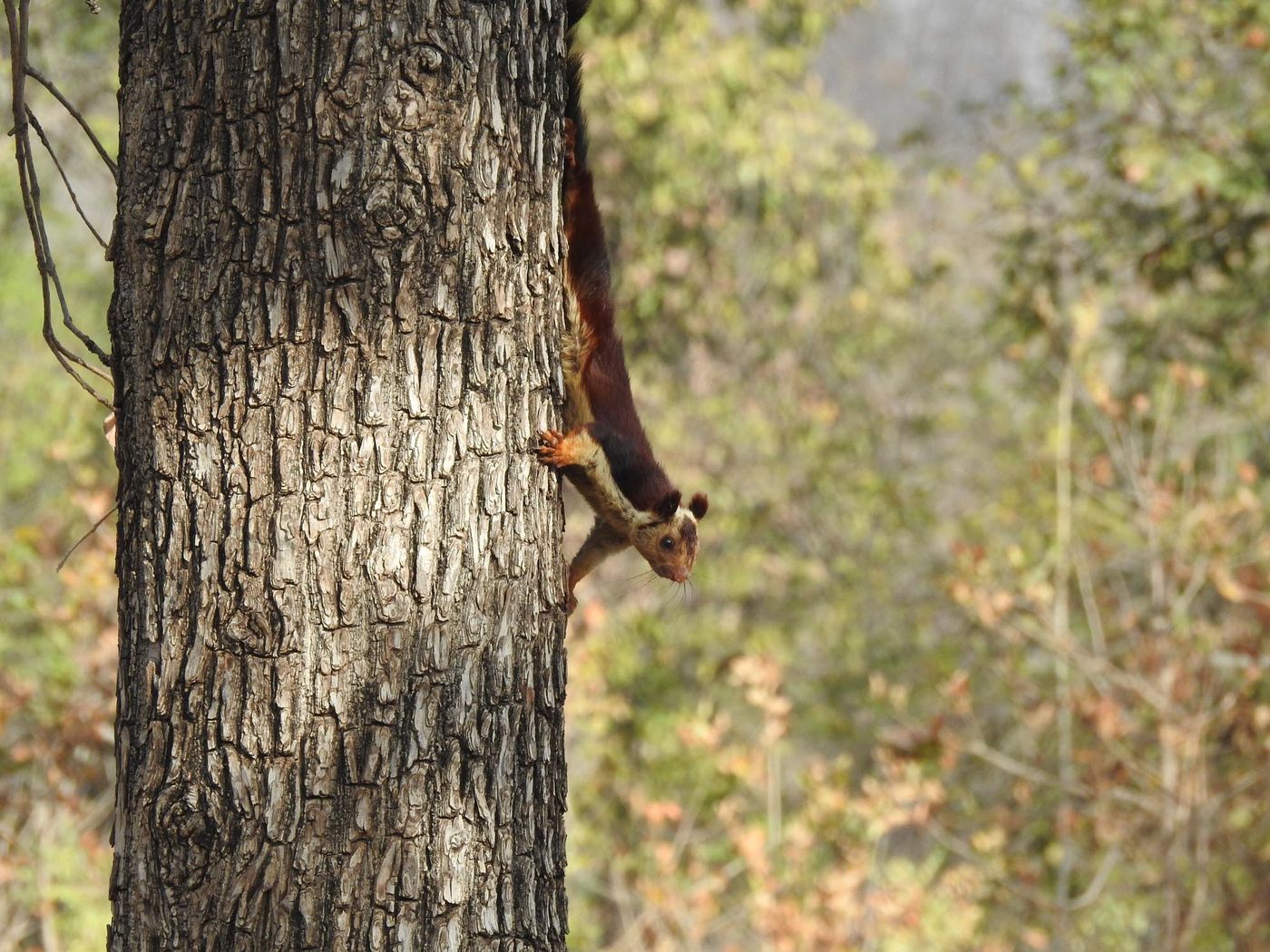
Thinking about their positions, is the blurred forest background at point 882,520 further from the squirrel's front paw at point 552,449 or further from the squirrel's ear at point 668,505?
the squirrel's front paw at point 552,449

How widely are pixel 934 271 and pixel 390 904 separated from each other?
6.91 meters

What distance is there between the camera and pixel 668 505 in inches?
116

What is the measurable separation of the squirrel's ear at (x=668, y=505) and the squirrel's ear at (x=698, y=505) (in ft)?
0.30

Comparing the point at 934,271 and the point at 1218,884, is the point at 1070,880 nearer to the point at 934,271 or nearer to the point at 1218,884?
the point at 1218,884

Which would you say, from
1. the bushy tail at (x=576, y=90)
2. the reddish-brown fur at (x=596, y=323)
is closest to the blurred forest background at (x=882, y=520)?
the reddish-brown fur at (x=596, y=323)

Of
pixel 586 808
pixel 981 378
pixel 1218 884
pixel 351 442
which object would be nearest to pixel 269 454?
pixel 351 442

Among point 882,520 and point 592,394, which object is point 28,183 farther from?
point 882,520

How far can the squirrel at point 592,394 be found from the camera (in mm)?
2357

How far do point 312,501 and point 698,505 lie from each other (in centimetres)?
146

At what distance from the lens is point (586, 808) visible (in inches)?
336

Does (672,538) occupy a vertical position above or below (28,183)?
below

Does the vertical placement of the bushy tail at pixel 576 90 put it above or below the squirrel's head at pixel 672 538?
above

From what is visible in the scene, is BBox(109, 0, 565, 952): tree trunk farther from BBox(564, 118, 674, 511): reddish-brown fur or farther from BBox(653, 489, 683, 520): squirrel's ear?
BBox(653, 489, 683, 520): squirrel's ear

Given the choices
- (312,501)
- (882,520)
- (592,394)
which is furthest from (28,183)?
(882,520)
